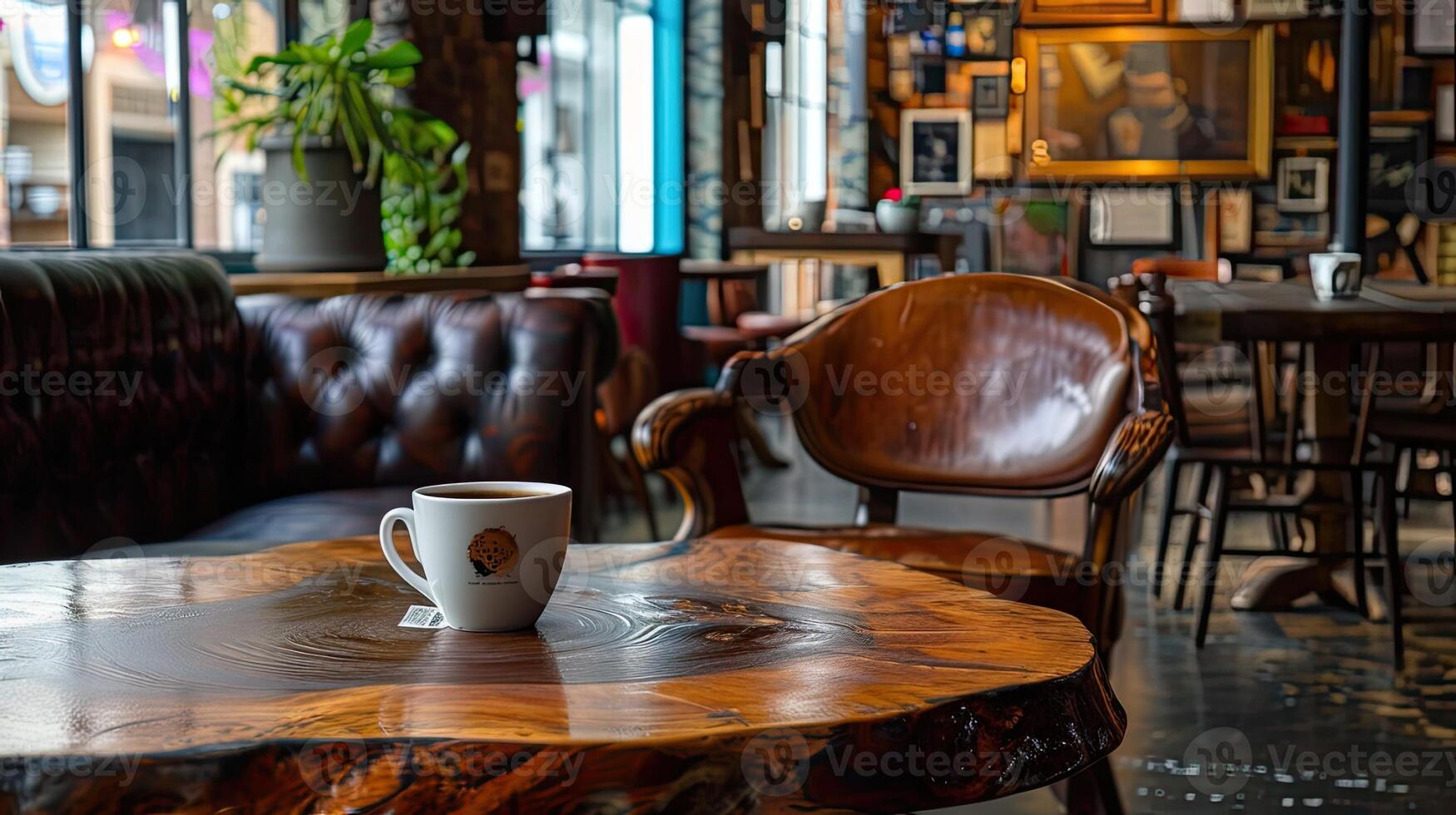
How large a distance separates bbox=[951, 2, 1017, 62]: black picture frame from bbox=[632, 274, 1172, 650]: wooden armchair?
25.3ft

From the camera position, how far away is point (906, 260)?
21.7 ft

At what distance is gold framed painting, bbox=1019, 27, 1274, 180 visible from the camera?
977cm

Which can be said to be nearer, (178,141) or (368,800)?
(368,800)

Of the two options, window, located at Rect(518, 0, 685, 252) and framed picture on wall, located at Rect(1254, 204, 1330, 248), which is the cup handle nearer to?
window, located at Rect(518, 0, 685, 252)

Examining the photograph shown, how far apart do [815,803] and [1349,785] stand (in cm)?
193

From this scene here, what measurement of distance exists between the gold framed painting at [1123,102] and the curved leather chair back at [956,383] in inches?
302

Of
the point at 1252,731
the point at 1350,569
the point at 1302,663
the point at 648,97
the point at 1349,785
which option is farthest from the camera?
the point at 648,97

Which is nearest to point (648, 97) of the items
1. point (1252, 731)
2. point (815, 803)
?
point (1252, 731)

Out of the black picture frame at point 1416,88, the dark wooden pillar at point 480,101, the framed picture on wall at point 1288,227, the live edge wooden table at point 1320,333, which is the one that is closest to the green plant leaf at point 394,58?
the dark wooden pillar at point 480,101

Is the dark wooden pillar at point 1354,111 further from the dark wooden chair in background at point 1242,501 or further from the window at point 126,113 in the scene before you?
the window at point 126,113

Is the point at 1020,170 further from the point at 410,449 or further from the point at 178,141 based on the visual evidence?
the point at 410,449

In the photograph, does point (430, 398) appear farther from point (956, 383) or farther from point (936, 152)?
point (936, 152)

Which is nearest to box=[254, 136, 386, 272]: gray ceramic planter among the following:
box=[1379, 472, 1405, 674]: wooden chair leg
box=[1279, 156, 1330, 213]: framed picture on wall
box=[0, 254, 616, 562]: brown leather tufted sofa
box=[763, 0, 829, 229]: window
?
box=[0, 254, 616, 562]: brown leather tufted sofa

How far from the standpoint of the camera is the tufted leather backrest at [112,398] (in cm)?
214
